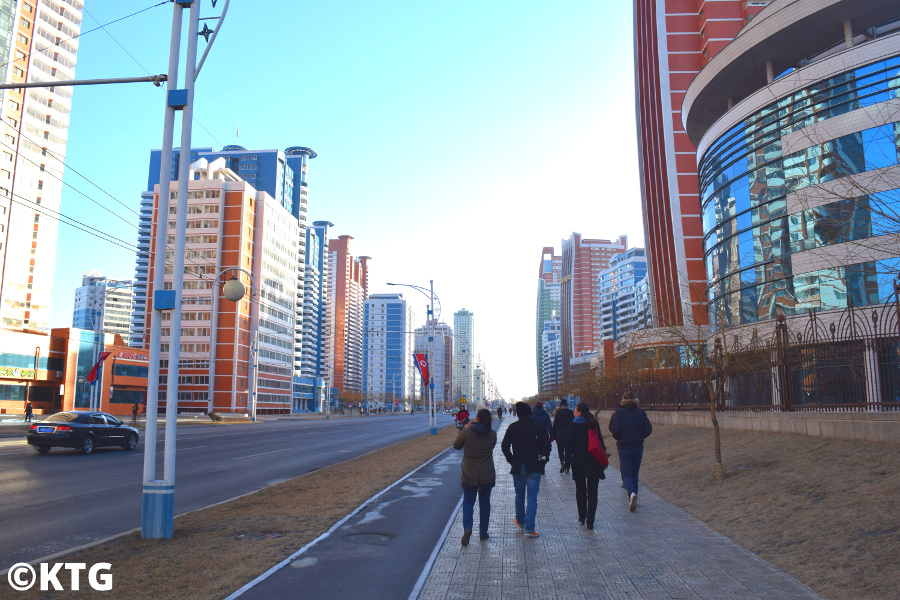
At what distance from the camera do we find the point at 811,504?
867cm

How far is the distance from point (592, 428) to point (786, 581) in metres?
3.60

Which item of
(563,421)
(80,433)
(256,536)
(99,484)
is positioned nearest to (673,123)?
(563,421)

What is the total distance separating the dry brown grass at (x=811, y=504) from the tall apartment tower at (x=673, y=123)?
4701cm

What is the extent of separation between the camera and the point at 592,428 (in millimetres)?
9453

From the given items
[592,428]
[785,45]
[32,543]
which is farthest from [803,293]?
[32,543]

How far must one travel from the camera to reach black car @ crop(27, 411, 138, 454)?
20859 mm

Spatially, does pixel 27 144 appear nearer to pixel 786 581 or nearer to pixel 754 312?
pixel 754 312

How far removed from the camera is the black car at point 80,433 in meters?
20.9

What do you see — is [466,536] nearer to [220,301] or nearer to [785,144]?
[785,144]

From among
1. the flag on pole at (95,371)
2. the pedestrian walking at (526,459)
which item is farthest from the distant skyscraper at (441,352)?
the pedestrian walking at (526,459)

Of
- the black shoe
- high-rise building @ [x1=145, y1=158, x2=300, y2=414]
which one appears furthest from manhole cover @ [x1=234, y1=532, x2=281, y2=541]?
high-rise building @ [x1=145, y1=158, x2=300, y2=414]

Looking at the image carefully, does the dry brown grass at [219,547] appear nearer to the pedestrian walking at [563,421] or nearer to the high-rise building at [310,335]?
the pedestrian walking at [563,421]

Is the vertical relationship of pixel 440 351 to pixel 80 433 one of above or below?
above

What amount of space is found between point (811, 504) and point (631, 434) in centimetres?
264
